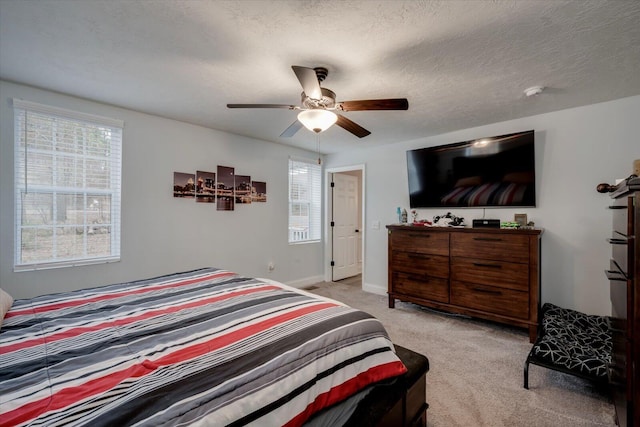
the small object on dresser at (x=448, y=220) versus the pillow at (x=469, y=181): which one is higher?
the pillow at (x=469, y=181)

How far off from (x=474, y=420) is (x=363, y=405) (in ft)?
3.46

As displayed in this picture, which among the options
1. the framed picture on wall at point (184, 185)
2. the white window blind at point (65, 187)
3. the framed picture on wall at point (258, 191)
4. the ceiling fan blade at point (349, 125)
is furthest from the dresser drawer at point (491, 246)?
the white window blind at point (65, 187)

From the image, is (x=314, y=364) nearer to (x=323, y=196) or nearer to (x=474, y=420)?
(x=474, y=420)

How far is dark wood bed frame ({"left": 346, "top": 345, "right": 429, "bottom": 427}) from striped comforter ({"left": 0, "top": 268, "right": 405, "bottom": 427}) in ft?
0.28

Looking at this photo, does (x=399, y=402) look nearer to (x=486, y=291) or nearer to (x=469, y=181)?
(x=486, y=291)

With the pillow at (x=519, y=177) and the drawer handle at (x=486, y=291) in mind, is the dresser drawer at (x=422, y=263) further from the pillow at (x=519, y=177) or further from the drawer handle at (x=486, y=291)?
the pillow at (x=519, y=177)

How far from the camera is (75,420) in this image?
747mm

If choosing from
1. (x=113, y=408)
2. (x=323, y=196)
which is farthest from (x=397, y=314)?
(x=113, y=408)

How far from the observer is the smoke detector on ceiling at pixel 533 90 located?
248cm

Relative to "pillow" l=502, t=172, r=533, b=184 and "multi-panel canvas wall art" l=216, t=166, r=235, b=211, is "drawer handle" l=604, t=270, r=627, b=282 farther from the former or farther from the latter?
"multi-panel canvas wall art" l=216, t=166, r=235, b=211

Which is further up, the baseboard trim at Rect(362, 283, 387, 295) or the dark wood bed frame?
the dark wood bed frame

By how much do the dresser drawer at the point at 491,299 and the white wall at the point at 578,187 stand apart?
0.54 m

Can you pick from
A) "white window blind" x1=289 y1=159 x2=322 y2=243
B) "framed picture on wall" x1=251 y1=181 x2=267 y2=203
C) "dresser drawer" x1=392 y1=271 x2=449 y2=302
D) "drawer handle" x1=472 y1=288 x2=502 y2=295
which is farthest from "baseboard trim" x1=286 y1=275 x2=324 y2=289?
"drawer handle" x1=472 y1=288 x2=502 y2=295

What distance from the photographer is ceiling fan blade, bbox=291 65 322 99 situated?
169 centimetres
